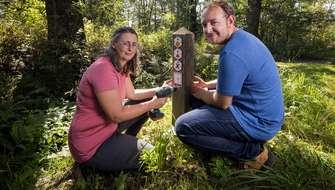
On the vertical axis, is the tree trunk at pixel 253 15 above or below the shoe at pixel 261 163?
above

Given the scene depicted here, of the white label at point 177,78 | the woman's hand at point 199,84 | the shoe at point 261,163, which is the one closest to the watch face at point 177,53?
the white label at point 177,78

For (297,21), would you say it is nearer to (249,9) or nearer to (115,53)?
(249,9)

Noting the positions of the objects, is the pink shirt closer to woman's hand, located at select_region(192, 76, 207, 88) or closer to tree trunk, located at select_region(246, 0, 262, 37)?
woman's hand, located at select_region(192, 76, 207, 88)

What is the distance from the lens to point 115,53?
→ 3.07 meters

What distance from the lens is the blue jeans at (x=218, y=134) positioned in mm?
3039

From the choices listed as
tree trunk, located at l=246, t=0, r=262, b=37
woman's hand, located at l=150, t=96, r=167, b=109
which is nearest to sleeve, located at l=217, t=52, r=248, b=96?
woman's hand, located at l=150, t=96, r=167, b=109

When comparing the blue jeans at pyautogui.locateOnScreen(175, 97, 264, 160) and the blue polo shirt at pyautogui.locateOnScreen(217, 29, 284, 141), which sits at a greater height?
the blue polo shirt at pyautogui.locateOnScreen(217, 29, 284, 141)

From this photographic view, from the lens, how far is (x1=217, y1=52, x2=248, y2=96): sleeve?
2.80m

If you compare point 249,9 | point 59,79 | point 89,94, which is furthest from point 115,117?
→ point 249,9

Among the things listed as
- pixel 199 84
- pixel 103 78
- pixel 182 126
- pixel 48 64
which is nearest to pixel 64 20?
pixel 48 64

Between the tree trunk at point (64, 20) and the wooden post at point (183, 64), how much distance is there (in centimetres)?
399

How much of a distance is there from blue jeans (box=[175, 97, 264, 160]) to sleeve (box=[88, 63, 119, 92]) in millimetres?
756

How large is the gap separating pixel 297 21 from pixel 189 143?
1263 centimetres

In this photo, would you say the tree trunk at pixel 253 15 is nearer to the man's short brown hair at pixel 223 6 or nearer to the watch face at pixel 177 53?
the watch face at pixel 177 53
